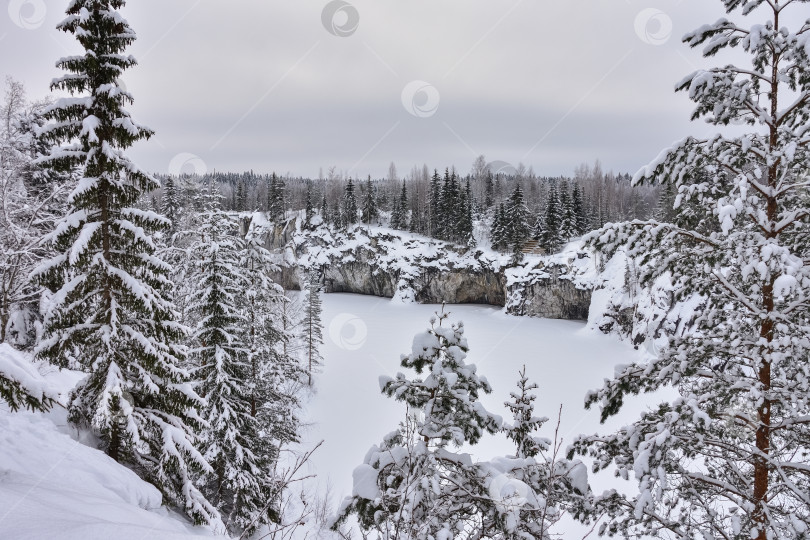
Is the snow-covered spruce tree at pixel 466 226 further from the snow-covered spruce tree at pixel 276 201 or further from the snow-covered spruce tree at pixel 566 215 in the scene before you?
the snow-covered spruce tree at pixel 276 201

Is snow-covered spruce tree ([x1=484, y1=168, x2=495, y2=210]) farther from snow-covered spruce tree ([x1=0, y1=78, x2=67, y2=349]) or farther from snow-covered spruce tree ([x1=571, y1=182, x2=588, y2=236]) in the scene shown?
snow-covered spruce tree ([x1=0, y1=78, x2=67, y2=349])

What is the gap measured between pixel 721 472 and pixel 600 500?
189 centimetres

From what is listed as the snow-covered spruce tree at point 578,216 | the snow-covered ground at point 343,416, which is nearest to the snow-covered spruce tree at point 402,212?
the snow-covered ground at point 343,416

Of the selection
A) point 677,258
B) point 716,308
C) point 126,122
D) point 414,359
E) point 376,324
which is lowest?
point 376,324

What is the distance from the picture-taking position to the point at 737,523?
461 centimetres

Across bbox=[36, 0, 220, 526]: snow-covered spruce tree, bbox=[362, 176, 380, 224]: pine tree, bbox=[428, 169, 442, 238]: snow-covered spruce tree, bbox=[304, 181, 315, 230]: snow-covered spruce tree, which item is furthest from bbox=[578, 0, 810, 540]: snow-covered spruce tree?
bbox=[304, 181, 315, 230]: snow-covered spruce tree

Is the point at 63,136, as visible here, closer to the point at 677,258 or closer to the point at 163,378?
the point at 163,378

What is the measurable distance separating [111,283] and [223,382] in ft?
17.8

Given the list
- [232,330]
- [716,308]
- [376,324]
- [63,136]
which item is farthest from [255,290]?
[376,324]

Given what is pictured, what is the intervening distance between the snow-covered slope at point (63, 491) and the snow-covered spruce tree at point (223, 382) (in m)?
4.13

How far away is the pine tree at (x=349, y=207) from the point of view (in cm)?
6684

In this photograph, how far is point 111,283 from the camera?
23.7 feet

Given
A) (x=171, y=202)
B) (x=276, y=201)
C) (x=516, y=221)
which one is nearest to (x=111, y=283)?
(x=171, y=202)

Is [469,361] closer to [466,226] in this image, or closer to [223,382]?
[223,382]
